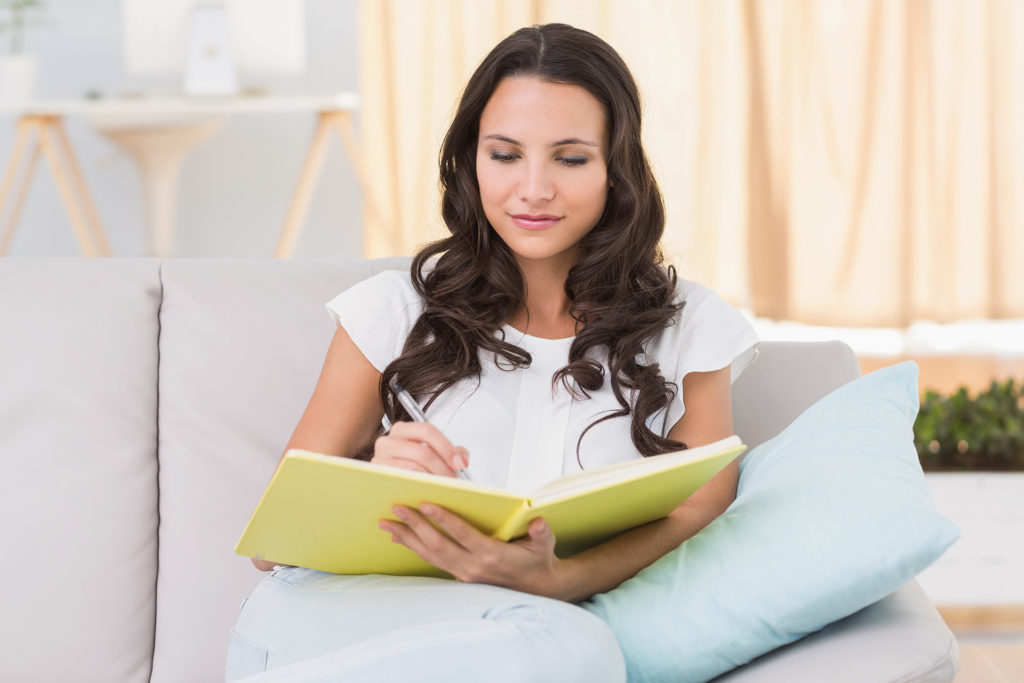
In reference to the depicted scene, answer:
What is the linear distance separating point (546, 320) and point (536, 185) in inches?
8.3

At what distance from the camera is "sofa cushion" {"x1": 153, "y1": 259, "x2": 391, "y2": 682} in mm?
1317

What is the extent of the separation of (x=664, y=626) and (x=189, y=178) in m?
3.69

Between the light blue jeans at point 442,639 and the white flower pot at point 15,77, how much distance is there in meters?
3.12

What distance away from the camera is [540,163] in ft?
4.43

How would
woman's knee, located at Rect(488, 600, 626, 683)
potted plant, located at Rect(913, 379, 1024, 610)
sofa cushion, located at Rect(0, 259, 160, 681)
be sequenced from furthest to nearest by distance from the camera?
potted plant, located at Rect(913, 379, 1024, 610), sofa cushion, located at Rect(0, 259, 160, 681), woman's knee, located at Rect(488, 600, 626, 683)

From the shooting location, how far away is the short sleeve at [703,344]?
1.36 metres

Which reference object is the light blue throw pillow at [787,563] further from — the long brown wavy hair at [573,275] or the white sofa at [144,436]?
the white sofa at [144,436]

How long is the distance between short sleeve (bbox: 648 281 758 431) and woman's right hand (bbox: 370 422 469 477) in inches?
15.9

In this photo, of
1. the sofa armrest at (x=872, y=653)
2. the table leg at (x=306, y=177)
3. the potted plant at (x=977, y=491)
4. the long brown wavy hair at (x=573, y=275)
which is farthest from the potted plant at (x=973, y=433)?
the table leg at (x=306, y=177)

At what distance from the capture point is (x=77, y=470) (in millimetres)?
1319

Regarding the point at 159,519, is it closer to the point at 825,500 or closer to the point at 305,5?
the point at 825,500

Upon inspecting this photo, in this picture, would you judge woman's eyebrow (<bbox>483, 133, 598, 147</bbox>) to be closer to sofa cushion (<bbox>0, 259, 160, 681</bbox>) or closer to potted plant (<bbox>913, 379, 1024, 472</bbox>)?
sofa cushion (<bbox>0, 259, 160, 681</bbox>)

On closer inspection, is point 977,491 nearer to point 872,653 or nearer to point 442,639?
point 872,653

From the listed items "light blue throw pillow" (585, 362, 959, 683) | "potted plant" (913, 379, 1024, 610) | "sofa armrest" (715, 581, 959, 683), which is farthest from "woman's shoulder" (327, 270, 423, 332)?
"potted plant" (913, 379, 1024, 610)
